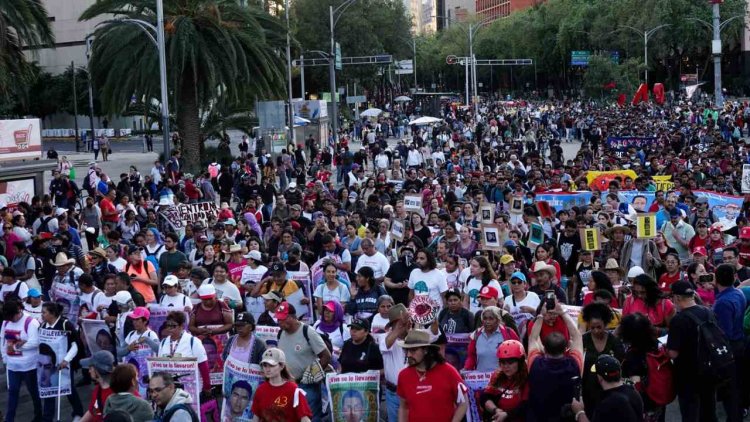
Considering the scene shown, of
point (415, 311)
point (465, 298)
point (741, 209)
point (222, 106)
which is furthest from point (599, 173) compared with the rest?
point (222, 106)

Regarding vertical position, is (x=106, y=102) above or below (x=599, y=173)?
above

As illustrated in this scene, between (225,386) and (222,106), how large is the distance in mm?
29487

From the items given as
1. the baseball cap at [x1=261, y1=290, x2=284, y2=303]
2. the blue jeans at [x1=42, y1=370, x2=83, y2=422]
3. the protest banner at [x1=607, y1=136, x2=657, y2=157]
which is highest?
the protest banner at [x1=607, y1=136, x2=657, y2=157]

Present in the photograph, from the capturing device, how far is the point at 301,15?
74.4 metres

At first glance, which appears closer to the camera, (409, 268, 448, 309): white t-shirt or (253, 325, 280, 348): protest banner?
(253, 325, 280, 348): protest banner

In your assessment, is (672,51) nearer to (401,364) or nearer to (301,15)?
(301,15)

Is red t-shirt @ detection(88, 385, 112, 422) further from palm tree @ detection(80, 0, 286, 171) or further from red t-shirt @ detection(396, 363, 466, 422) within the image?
palm tree @ detection(80, 0, 286, 171)

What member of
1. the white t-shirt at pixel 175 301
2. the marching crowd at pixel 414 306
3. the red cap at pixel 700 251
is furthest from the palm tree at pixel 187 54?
the white t-shirt at pixel 175 301

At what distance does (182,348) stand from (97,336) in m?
2.29

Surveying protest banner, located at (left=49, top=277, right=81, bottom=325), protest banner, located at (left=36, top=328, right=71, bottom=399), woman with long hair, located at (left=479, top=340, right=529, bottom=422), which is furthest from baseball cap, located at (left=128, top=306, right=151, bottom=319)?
woman with long hair, located at (left=479, top=340, right=529, bottom=422)

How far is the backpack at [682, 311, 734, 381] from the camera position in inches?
316

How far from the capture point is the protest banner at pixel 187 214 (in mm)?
18484

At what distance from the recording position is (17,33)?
94.8 feet

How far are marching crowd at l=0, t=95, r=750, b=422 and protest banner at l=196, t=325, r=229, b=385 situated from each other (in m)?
0.05
